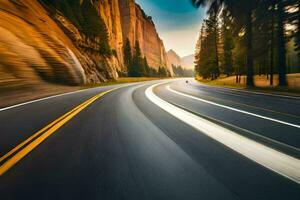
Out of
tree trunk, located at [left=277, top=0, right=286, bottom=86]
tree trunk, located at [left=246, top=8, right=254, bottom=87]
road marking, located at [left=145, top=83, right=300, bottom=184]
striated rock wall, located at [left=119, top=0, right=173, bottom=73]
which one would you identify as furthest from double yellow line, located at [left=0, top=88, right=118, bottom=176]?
striated rock wall, located at [left=119, top=0, right=173, bottom=73]

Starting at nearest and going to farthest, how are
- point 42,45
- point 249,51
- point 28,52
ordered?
point 28,52
point 42,45
point 249,51

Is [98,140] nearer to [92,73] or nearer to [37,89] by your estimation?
[37,89]

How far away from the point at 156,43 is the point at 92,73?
109 metres

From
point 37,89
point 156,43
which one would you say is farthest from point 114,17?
point 37,89

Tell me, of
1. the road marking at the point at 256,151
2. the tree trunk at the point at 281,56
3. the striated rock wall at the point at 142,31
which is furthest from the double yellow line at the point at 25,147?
the striated rock wall at the point at 142,31

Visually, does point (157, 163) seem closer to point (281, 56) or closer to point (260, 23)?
point (281, 56)

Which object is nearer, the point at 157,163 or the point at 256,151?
the point at 157,163

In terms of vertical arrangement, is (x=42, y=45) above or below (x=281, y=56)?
above

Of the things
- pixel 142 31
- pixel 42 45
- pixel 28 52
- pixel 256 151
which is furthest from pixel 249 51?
pixel 142 31

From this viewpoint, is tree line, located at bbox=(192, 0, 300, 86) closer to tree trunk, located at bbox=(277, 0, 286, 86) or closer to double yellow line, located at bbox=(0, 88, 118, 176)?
tree trunk, located at bbox=(277, 0, 286, 86)

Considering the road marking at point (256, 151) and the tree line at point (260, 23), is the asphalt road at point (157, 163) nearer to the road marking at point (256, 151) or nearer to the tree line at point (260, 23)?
the road marking at point (256, 151)

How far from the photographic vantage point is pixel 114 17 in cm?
9119

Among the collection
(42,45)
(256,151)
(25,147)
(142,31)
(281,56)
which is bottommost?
(256,151)

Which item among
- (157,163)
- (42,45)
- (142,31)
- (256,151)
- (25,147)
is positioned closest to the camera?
(157,163)
